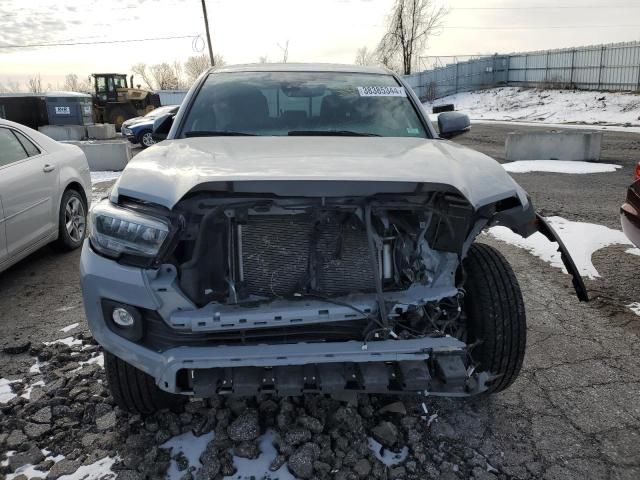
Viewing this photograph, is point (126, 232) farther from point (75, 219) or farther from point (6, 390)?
point (75, 219)

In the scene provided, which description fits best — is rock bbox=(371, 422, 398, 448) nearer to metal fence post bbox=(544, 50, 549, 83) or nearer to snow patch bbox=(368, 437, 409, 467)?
snow patch bbox=(368, 437, 409, 467)

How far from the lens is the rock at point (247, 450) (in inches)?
90.0

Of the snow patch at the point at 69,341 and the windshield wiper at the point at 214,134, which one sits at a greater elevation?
the windshield wiper at the point at 214,134

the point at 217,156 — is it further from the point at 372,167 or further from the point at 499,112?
the point at 499,112

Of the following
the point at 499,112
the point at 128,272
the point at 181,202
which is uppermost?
the point at 181,202

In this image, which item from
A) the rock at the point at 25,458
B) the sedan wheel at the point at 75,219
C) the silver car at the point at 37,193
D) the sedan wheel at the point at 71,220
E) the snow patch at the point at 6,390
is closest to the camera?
the rock at the point at 25,458

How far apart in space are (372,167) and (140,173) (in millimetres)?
1102

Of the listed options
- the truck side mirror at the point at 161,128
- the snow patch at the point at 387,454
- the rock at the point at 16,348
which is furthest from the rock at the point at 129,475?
the truck side mirror at the point at 161,128

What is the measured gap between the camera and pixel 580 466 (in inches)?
89.2

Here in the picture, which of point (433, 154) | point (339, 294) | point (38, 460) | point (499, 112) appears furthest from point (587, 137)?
point (499, 112)

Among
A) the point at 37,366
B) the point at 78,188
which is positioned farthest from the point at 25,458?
the point at 78,188

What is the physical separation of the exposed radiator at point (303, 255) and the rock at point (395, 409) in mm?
707

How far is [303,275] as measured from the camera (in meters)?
2.36

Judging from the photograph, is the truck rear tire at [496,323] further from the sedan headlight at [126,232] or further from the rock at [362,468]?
the sedan headlight at [126,232]
